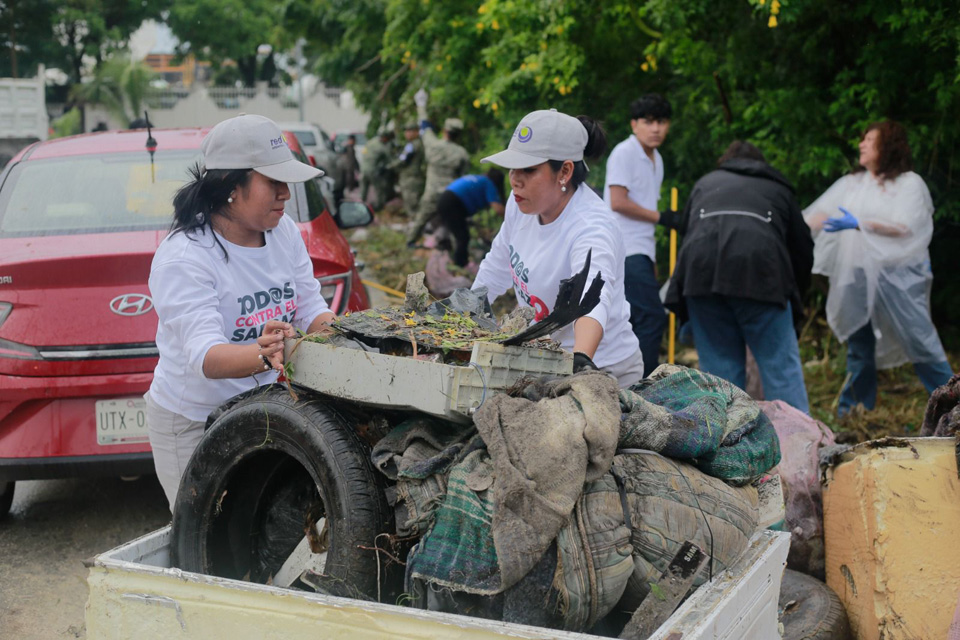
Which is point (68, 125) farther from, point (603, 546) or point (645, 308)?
point (603, 546)

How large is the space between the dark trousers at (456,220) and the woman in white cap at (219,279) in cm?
735

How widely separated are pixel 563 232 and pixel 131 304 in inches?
84.9

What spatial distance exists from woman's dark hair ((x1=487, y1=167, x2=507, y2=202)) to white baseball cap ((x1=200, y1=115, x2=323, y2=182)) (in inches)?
324

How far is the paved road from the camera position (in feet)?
13.7

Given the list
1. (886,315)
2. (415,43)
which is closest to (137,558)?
(886,315)

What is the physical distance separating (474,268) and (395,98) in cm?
1095

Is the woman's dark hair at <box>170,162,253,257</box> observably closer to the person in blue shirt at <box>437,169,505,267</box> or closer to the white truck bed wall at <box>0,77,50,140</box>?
the person in blue shirt at <box>437,169,505,267</box>

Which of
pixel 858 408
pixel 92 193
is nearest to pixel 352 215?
pixel 92 193

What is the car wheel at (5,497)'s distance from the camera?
519 centimetres

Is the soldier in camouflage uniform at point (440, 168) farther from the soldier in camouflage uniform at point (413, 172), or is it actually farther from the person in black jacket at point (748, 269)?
the person in black jacket at point (748, 269)

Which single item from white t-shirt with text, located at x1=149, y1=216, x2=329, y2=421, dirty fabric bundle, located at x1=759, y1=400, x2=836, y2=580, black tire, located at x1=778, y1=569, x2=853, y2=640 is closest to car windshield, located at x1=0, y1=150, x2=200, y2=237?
white t-shirt with text, located at x1=149, y1=216, x2=329, y2=421

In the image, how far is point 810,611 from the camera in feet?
11.8

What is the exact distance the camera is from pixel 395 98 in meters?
20.8

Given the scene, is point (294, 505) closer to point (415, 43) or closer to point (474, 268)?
point (474, 268)
